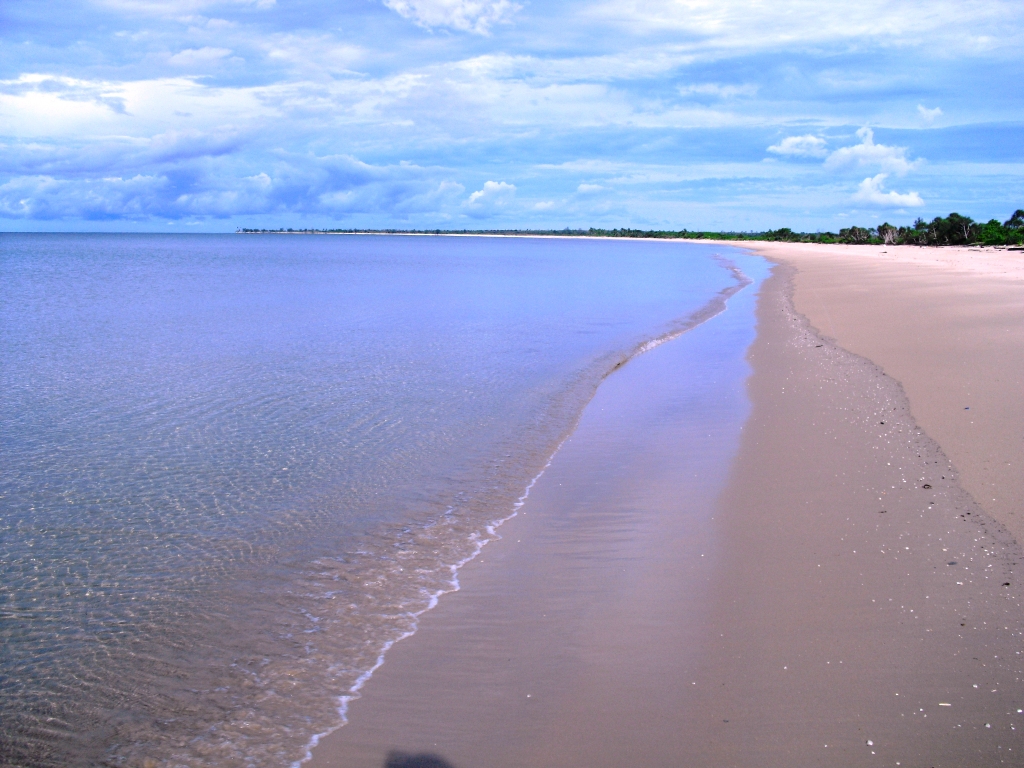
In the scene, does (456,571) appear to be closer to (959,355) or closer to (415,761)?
(415,761)

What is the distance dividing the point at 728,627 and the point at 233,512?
14.3 ft

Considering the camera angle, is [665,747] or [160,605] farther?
[160,605]

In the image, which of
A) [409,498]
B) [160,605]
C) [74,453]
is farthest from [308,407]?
[160,605]

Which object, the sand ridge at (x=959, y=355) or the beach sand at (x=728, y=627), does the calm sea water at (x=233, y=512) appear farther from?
the sand ridge at (x=959, y=355)

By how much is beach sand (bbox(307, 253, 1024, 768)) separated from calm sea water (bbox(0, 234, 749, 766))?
0.51m

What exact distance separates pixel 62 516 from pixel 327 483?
2.28m

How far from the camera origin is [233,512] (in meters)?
6.39

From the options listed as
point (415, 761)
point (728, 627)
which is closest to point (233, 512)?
point (415, 761)

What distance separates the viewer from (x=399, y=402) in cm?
1054

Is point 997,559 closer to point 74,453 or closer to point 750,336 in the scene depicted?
point 74,453

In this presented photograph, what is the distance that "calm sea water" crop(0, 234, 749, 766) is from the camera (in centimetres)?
382

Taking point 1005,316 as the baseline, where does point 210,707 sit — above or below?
below

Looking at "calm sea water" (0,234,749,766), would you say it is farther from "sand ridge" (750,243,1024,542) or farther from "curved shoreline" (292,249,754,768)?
"sand ridge" (750,243,1024,542)

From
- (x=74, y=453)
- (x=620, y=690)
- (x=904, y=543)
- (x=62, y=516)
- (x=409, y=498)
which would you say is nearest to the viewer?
(x=620, y=690)
